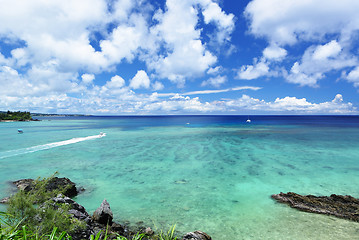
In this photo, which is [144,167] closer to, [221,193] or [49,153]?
[221,193]

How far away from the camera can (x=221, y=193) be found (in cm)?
1352

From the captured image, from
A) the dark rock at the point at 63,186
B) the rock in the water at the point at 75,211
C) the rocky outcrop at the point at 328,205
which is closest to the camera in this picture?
the rock in the water at the point at 75,211

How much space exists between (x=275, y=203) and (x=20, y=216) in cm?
1282

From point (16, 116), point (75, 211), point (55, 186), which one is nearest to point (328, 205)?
point (75, 211)

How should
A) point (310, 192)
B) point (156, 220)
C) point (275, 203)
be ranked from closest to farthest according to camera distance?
point (156, 220) → point (275, 203) → point (310, 192)

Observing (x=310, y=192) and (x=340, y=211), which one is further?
(x=310, y=192)

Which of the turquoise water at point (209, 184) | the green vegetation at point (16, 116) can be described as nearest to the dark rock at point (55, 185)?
the turquoise water at point (209, 184)

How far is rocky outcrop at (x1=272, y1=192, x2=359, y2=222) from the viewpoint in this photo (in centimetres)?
985

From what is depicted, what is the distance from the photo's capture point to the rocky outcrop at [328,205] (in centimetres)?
985

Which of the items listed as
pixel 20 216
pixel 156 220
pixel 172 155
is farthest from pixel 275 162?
pixel 20 216

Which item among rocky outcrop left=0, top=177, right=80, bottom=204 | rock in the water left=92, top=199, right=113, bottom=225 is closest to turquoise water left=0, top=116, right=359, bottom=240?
rocky outcrop left=0, top=177, right=80, bottom=204

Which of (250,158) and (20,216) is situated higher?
(20,216)

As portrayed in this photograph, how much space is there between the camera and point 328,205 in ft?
35.0

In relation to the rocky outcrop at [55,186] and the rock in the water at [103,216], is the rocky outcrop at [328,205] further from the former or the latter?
the rocky outcrop at [55,186]
